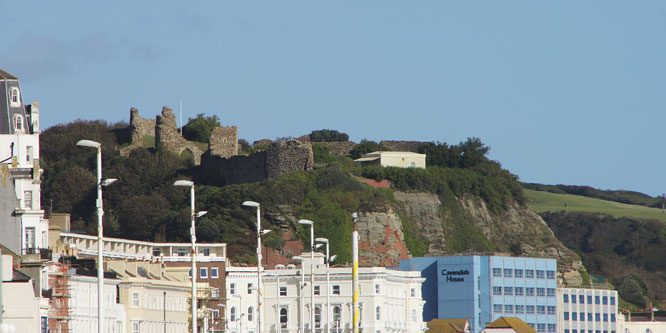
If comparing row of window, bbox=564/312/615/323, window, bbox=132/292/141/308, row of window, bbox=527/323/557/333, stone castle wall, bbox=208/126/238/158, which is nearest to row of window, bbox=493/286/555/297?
row of window, bbox=527/323/557/333

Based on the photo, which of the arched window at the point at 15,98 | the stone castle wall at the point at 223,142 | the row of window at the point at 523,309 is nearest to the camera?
the arched window at the point at 15,98

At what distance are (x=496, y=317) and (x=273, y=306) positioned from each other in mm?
31509

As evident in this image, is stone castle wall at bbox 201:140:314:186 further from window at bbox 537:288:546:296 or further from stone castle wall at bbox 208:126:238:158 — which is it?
window at bbox 537:288:546:296

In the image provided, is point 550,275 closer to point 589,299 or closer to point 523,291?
point 523,291

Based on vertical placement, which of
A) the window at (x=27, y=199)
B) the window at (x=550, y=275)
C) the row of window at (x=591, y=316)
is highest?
the window at (x=27, y=199)

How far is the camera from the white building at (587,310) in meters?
154

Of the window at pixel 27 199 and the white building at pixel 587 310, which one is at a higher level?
the window at pixel 27 199

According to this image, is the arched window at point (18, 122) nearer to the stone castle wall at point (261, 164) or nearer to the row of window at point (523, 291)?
the stone castle wall at point (261, 164)

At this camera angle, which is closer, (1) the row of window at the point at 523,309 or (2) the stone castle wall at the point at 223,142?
(1) the row of window at the point at 523,309

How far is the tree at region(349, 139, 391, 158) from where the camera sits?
17538 centimetres

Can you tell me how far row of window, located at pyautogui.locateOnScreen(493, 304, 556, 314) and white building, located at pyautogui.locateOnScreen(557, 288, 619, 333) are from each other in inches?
128

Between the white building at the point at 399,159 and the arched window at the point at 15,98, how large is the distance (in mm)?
83266

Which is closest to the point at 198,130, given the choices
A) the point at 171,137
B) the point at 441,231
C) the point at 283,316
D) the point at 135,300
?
the point at 171,137

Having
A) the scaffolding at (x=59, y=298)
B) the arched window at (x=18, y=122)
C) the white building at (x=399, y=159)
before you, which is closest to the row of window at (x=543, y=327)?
the white building at (x=399, y=159)
